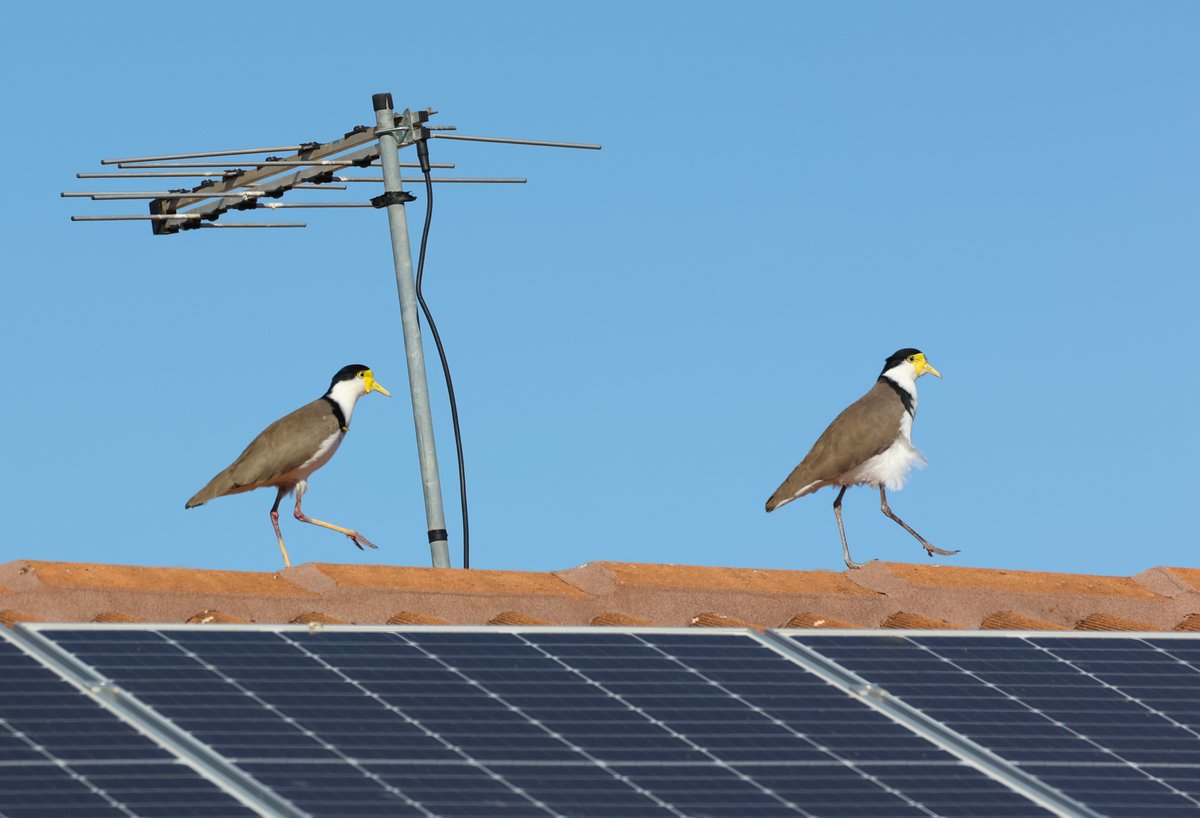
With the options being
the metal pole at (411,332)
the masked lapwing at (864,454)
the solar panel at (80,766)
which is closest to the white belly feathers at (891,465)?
the masked lapwing at (864,454)

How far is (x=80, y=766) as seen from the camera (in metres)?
6.25

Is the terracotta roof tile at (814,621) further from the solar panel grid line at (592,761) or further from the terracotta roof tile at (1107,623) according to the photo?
the solar panel grid line at (592,761)

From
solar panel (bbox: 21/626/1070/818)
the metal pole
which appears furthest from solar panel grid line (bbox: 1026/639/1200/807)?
the metal pole

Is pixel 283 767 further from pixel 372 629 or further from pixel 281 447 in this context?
pixel 281 447

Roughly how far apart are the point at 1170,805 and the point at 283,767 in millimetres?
2798

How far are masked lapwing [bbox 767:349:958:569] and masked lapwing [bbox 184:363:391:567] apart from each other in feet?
10.0

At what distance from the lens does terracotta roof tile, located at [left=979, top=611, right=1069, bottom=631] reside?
10805 millimetres

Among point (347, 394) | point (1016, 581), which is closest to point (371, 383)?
point (347, 394)

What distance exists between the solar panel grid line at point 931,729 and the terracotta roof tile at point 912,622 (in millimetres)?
1627

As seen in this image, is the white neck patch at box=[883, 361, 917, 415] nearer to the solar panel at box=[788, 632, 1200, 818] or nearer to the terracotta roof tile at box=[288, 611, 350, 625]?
the solar panel at box=[788, 632, 1200, 818]

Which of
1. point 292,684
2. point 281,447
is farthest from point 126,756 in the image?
point 281,447

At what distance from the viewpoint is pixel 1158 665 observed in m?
9.20

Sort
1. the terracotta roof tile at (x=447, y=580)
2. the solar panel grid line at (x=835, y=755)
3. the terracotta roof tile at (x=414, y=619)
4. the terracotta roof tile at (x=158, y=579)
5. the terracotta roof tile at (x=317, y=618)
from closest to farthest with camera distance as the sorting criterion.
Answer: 1. the solar panel grid line at (x=835, y=755)
2. the terracotta roof tile at (x=158, y=579)
3. the terracotta roof tile at (x=317, y=618)
4. the terracotta roof tile at (x=414, y=619)
5. the terracotta roof tile at (x=447, y=580)

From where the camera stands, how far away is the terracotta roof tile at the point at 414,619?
31.3ft
